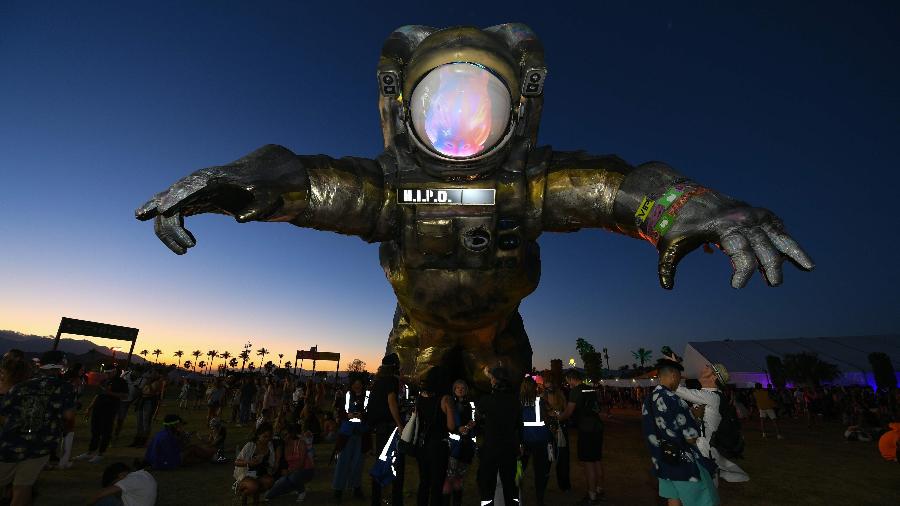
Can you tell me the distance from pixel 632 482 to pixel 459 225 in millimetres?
5446

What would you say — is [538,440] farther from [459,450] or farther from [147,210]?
[147,210]

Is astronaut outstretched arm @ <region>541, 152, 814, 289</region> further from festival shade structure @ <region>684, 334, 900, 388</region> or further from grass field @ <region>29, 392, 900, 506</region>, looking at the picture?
festival shade structure @ <region>684, 334, 900, 388</region>

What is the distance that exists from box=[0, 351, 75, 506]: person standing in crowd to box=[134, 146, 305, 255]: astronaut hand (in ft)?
8.94

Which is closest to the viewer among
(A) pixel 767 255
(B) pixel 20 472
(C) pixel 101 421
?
(A) pixel 767 255

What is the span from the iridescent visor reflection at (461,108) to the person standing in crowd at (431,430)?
7.08 feet

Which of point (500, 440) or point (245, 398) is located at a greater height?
point (245, 398)

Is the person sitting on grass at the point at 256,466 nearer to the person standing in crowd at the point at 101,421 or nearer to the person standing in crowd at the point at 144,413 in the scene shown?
the person standing in crowd at the point at 101,421

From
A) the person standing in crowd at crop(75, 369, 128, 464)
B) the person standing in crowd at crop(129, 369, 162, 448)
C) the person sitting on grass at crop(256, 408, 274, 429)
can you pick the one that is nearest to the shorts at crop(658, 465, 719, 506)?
the person sitting on grass at crop(256, 408, 274, 429)

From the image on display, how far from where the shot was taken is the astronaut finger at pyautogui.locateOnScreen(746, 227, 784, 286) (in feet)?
6.76

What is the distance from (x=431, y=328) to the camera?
347 cm

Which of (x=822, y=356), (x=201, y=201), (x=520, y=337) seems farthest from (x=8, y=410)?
(x=822, y=356)

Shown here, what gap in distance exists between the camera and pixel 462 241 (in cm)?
274

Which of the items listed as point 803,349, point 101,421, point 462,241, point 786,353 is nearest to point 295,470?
point 462,241

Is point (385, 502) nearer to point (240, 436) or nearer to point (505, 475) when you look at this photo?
point (505, 475)
